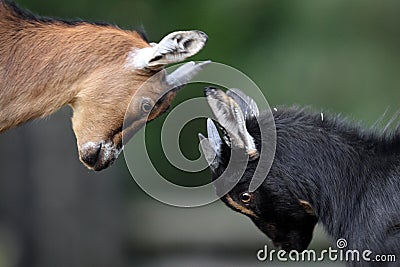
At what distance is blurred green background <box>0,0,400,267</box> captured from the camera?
11594mm

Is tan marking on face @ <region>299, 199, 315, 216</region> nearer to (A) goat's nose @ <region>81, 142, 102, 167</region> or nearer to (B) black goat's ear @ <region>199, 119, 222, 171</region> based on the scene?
(B) black goat's ear @ <region>199, 119, 222, 171</region>

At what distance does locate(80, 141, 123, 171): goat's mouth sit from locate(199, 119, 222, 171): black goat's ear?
707 mm

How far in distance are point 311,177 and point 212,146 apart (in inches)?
21.9

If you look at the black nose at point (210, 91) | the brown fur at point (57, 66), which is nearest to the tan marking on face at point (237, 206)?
the black nose at point (210, 91)

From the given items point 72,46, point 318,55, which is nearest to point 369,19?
point 318,55

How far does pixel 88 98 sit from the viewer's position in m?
6.95

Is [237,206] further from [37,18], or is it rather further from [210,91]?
[37,18]

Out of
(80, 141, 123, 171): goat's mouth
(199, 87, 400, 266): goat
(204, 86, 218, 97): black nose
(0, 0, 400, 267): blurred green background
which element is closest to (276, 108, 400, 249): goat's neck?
(199, 87, 400, 266): goat

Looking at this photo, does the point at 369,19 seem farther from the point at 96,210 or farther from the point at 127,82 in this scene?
the point at 127,82

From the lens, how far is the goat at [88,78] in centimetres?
691

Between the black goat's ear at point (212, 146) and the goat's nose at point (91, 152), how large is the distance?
2.53 ft

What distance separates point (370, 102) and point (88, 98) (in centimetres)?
685

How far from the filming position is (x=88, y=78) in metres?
6.99

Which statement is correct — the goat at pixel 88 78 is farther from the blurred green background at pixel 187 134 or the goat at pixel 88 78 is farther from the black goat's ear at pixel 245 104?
the blurred green background at pixel 187 134
